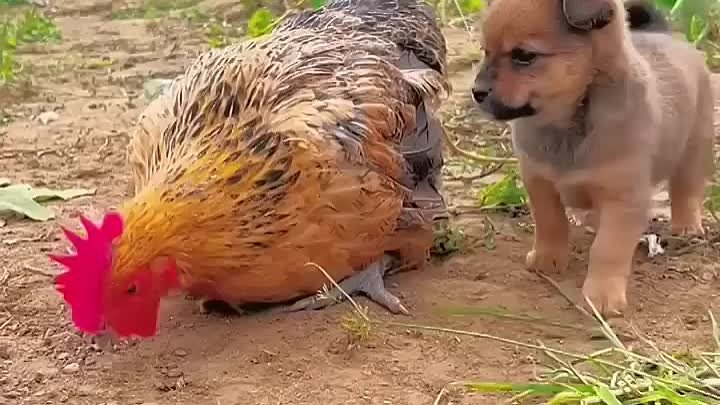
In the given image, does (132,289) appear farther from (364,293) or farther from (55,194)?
(55,194)

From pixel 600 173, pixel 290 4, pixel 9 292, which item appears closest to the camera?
pixel 600 173

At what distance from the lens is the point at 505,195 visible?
136 inches

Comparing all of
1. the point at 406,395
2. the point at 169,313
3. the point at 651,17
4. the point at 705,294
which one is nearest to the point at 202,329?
the point at 169,313

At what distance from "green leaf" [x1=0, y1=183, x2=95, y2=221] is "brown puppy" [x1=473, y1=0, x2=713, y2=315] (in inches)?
57.1

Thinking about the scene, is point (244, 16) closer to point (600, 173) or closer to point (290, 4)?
point (290, 4)

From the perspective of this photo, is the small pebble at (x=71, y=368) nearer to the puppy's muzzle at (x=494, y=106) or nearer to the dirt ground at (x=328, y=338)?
the dirt ground at (x=328, y=338)

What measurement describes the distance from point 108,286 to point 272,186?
41cm

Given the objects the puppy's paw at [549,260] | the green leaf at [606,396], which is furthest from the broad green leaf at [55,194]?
the green leaf at [606,396]

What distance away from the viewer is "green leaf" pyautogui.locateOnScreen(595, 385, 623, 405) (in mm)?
2168

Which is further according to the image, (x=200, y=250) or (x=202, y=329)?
(x=202, y=329)

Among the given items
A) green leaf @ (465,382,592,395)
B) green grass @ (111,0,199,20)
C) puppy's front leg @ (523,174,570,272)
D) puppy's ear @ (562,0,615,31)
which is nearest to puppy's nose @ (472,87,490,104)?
puppy's ear @ (562,0,615,31)

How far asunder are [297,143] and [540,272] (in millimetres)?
762

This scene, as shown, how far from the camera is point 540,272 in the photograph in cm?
300

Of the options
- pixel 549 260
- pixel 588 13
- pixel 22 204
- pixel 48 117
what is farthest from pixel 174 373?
pixel 48 117
